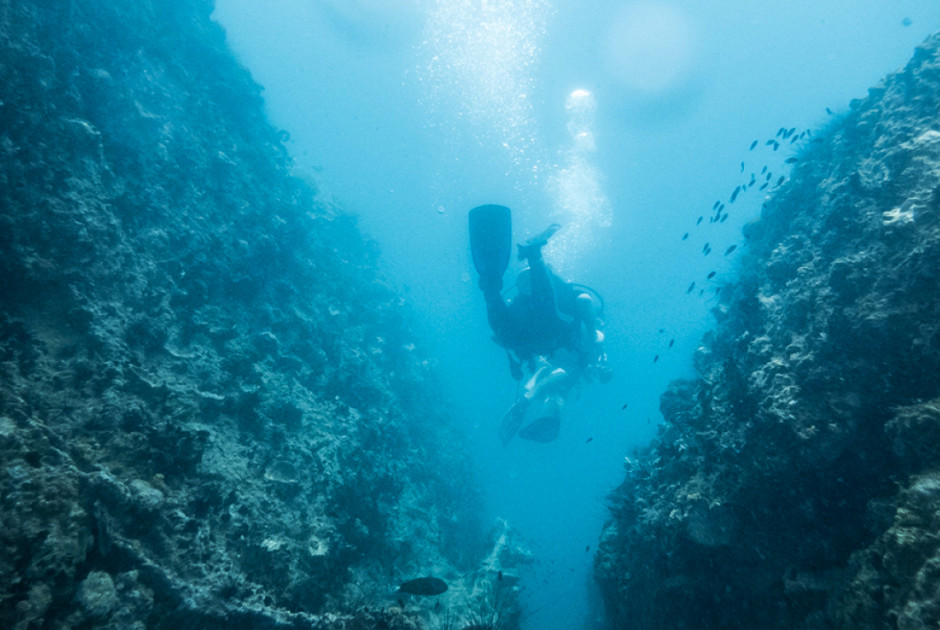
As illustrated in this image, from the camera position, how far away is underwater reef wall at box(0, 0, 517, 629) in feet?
10.7

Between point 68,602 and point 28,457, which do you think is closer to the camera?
point 68,602

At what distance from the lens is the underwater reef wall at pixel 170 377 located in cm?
326

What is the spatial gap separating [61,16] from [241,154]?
173 inches

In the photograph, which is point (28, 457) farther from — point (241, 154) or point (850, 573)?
point (241, 154)

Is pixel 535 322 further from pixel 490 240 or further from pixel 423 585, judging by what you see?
pixel 423 585

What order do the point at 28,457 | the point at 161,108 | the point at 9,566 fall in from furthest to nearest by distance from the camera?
the point at 161,108, the point at 28,457, the point at 9,566

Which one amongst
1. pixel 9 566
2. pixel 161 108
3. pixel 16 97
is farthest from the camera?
pixel 161 108

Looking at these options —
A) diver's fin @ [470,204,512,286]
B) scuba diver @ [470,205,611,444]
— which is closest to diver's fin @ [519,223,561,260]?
scuba diver @ [470,205,611,444]

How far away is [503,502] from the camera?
1348 inches

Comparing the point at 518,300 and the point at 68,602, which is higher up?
the point at 518,300

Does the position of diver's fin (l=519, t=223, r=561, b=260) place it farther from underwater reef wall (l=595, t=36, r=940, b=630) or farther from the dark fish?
the dark fish

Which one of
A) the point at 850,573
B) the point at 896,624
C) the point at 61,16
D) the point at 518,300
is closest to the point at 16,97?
the point at 61,16

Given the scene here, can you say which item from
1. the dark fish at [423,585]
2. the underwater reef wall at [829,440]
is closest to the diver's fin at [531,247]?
the underwater reef wall at [829,440]

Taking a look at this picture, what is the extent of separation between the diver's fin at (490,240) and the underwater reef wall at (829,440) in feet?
17.4
